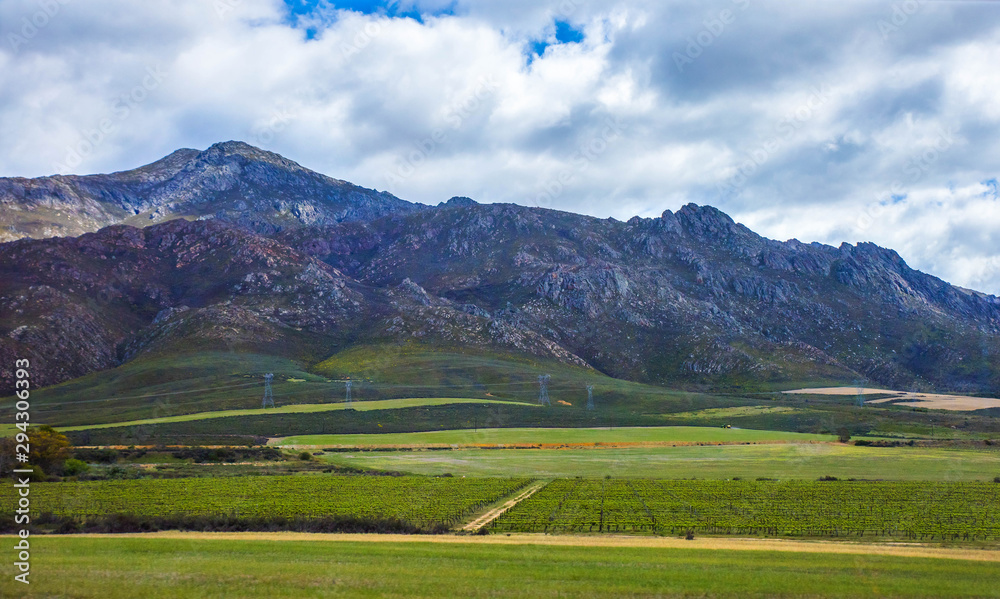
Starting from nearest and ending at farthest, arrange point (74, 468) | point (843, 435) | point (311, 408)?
point (74, 468), point (843, 435), point (311, 408)

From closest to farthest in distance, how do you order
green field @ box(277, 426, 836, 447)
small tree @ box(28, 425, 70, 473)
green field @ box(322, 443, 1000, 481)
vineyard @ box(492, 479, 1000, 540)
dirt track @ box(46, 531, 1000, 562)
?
dirt track @ box(46, 531, 1000, 562) < vineyard @ box(492, 479, 1000, 540) < small tree @ box(28, 425, 70, 473) < green field @ box(322, 443, 1000, 481) < green field @ box(277, 426, 836, 447)

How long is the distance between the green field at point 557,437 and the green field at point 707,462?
42.6 ft

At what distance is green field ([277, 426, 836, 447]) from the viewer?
5202 inches

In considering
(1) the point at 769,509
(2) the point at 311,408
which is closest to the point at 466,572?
(1) the point at 769,509

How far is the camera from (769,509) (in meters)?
56.2

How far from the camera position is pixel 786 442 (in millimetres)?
136500

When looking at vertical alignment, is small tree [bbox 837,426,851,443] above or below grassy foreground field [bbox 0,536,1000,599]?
below

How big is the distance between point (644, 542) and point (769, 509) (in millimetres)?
20237

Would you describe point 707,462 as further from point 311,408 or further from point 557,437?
point 311,408

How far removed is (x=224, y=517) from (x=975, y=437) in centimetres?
16124

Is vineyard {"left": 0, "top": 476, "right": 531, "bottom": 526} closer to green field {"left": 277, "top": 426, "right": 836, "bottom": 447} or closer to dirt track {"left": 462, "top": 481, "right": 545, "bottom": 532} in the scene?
dirt track {"left": 462, "top": 481, "right": 545, "bottom": 532}

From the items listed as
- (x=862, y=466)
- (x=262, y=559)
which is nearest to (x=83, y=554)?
(x=262, y=559)

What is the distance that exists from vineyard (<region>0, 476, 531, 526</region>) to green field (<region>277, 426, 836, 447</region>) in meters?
52.1

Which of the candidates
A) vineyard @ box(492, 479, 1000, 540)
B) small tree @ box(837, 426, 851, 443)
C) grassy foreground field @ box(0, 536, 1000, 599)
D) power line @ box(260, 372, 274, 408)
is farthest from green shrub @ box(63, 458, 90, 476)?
small tree @ box(837, 426, 851, 443)
